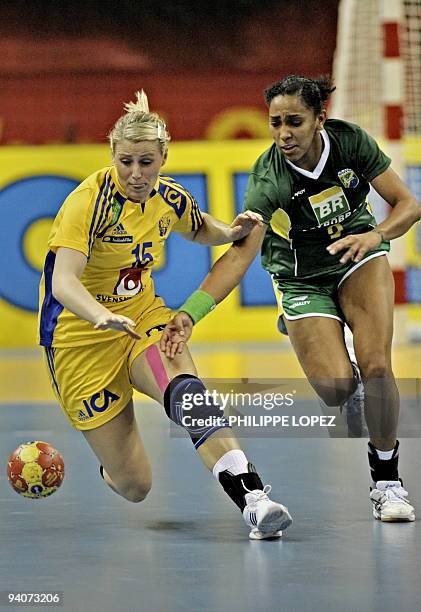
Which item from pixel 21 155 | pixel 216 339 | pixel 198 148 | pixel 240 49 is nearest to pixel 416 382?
pixel 216 339

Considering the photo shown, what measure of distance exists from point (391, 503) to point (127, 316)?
1.36 m

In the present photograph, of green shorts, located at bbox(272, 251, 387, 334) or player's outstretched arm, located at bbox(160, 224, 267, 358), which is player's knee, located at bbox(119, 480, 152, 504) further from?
green shorts, located at bbox(272, 251, 387, 334)

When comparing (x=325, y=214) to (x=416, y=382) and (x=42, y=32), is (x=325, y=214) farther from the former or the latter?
(x=42, y=32)

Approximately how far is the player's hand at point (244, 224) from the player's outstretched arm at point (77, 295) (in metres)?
0.74

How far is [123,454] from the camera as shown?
542 cm

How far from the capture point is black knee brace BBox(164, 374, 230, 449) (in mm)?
4801

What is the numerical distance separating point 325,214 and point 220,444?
4.42ft

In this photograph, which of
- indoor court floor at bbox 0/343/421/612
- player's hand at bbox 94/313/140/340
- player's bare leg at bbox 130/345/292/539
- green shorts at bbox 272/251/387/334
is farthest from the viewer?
green shorts at bbox 272/251/387/334

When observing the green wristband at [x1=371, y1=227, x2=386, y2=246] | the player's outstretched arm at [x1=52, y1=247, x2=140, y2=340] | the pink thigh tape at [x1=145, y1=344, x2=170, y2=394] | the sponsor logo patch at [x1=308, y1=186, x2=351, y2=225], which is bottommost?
the pink thigh tape at [x1=145, y1=344, x2=170, y2=394]

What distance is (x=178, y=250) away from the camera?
13.1m

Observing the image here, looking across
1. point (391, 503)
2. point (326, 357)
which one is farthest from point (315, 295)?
point (391, 503)

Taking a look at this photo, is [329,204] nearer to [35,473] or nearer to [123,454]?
[123,454]

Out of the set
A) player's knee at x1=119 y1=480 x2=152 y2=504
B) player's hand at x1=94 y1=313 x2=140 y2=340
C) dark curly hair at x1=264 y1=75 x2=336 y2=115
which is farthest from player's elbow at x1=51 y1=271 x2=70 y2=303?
dark curly hair at x1=264 y1=75 x2=336 y2=115

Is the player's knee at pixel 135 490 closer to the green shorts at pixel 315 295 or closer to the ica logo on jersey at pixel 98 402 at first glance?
the ica logo on jersey at pixel 98 402
